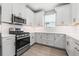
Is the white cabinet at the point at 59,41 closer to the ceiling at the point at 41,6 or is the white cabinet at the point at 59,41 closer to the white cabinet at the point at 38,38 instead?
the white cabinet at the point at 38,38

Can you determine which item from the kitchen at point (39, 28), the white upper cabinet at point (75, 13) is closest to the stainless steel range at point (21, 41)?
the kitchen at point (39, 28)

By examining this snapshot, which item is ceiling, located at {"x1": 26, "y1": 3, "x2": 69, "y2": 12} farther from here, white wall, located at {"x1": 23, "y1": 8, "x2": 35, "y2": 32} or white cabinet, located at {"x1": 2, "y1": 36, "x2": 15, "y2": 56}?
white cabinet, located at {"x1": 2, "y1": 36, "x2": 15, "y2": 56}

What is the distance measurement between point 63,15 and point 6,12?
48.1 inches

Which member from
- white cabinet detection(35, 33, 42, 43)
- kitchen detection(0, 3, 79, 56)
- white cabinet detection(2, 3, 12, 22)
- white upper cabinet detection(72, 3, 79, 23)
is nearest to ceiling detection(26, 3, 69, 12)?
kitchen detection(0, 3, 79, 56)

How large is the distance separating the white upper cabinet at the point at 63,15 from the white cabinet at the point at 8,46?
1.04m

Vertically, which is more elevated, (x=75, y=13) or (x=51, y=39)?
(x=75, y=13)

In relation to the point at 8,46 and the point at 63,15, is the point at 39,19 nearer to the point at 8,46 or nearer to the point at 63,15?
the point at 63,15

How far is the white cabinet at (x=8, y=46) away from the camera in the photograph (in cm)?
137

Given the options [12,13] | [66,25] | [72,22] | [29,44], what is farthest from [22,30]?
[72,22]

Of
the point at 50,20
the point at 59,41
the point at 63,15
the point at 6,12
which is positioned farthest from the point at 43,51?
the point at 6,12

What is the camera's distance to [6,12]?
61.6 inches

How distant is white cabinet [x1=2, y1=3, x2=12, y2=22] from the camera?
146 cm

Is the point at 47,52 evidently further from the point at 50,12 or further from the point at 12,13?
the point at 12,13

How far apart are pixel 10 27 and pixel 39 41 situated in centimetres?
81
